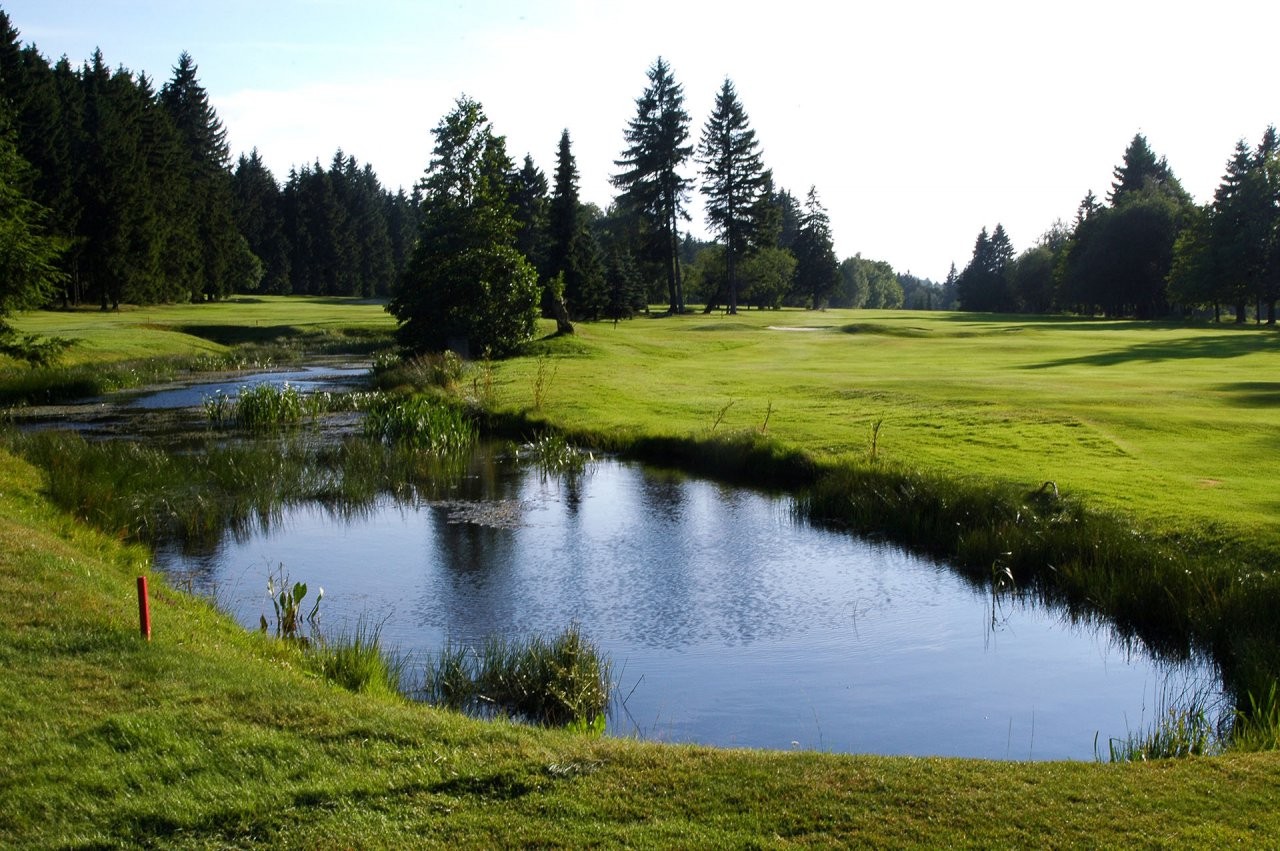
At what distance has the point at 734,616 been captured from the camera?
43.0 feet

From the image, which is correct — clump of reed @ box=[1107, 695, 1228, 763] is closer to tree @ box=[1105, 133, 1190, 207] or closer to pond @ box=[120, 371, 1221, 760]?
pond @ box=[120, 371, 1221, 760]

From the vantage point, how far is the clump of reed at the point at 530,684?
9883mm

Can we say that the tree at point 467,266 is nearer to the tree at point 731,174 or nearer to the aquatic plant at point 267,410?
the aquatic plant at point 267,410

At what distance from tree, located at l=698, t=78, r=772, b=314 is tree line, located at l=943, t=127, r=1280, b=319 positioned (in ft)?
88.3

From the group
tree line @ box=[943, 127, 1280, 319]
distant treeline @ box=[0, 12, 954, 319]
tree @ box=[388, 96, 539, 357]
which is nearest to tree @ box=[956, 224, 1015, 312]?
tree line @ box=[943, 127, 1280, 319]

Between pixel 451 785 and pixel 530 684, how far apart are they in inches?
164

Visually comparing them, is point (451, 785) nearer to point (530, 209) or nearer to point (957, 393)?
point (957, 393)

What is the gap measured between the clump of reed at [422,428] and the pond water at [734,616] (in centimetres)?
478

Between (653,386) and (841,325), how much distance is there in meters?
31.2

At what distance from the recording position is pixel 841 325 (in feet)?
202

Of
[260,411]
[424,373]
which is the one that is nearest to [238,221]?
[424,373]

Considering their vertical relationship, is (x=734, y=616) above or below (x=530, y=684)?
below

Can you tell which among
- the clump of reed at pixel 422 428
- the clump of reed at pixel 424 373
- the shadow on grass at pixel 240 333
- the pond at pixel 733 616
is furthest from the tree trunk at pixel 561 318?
the pond at pixel 733 616

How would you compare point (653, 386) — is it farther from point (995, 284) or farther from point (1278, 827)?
point (995, 284)
